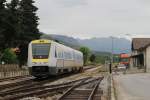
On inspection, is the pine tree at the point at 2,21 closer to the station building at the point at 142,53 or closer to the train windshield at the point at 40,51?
the train windshield at the point at 40,51

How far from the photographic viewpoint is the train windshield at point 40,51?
38.0 metres

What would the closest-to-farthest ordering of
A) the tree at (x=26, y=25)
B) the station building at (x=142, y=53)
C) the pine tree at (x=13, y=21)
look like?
the pine tree at (x=13, y=21), the tree at (x=26, y=25), the station building at (x=142, y=53)

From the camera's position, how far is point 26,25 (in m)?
74.8

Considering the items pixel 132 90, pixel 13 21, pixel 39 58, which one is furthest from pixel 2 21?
pixel 132 90

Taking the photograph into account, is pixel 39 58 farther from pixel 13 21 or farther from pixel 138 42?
pixel 138 42

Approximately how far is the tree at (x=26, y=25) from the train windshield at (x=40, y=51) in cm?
3356

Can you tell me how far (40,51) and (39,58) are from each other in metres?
0.64

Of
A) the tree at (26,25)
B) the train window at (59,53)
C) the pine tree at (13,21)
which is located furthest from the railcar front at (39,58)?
the tree at (26,25)

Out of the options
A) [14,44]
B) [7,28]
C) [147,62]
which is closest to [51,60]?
[7,28]

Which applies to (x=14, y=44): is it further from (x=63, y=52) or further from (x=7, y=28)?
(x=63, y=52)

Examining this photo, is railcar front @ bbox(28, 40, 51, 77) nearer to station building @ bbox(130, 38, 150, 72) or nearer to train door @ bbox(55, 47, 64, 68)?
train door @ bbox(55, 47, 64, 68)

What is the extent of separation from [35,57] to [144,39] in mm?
77483

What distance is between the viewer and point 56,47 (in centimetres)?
3934

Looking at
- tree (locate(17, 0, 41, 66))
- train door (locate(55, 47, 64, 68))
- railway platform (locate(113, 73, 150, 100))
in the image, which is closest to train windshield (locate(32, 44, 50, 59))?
train door (locate(55, 47, 64, 68))
